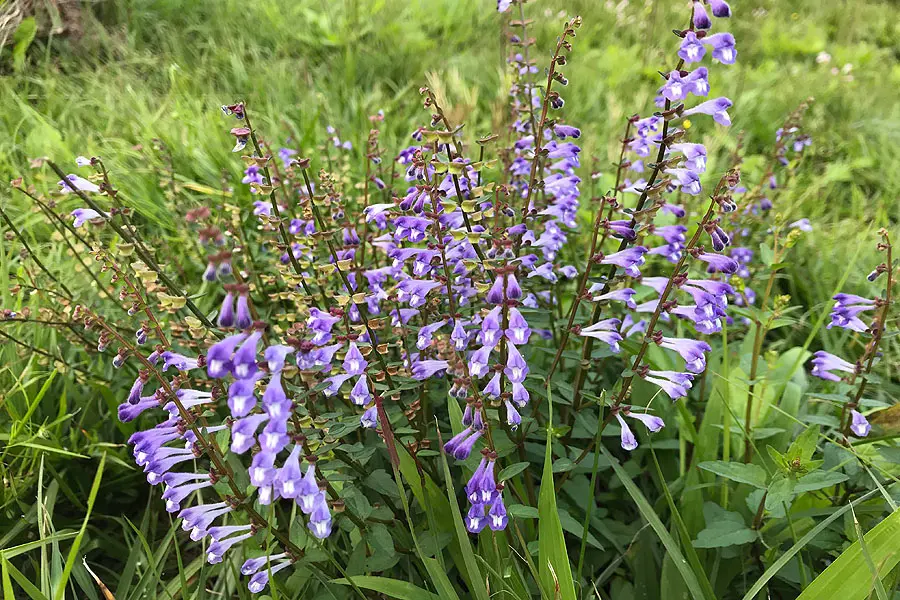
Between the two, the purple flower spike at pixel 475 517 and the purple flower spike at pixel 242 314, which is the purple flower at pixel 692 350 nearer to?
the purple flower spike at pixel 475 517

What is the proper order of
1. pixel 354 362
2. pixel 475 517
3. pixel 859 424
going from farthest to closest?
pixel 859 424 → pixel 475 517 → pixel 354 362

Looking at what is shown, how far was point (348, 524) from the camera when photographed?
5.77ft

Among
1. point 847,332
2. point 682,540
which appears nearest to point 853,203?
point 847,332

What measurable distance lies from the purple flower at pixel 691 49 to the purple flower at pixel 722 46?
0.11 metres

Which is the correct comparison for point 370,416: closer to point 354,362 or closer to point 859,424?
point 354,362

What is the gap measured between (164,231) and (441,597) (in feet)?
9.31

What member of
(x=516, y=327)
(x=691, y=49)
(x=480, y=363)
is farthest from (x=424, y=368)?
(x=691, y=49)

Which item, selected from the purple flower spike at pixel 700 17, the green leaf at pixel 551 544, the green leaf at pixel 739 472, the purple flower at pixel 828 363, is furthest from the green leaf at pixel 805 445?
the purple flower spike at pixel 700 17

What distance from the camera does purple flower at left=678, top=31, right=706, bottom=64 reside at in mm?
1529

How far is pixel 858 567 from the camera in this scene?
4.97 ft

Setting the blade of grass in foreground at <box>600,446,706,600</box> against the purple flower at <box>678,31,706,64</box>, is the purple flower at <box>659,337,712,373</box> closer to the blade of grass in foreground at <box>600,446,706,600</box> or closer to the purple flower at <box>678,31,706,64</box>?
the blade of grass in foreground at <box>600,446,706,600</box>

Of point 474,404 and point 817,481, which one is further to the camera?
point 817,481

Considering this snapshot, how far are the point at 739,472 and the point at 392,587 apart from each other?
1047 millimetres

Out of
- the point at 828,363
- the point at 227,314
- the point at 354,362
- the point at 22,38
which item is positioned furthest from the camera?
the point at 22,38
